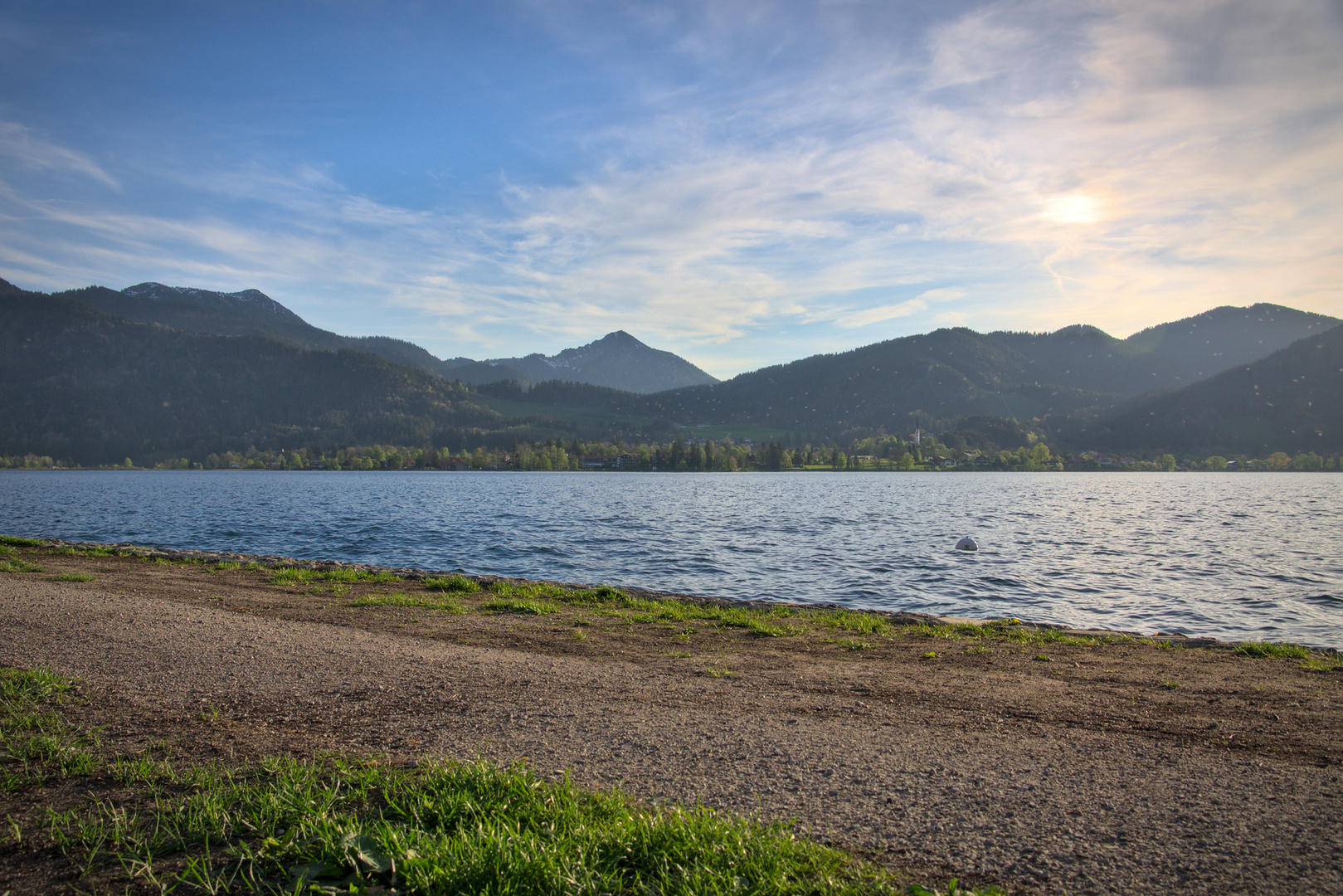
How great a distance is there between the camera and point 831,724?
7734mm

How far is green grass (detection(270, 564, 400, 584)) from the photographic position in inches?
802

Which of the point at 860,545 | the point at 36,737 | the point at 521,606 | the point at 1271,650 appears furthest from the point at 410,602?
the point at 860,545

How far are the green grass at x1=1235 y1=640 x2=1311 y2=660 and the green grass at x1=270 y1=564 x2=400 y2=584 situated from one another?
2348 cm

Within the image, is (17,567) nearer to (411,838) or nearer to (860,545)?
(411,838)

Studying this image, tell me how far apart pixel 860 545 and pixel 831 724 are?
104ft

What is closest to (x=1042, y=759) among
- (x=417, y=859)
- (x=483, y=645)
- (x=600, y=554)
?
(x=417, y=859)

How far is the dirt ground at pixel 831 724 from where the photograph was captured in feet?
16.1

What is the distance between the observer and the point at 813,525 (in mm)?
48594

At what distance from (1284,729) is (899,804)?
6.11 meters

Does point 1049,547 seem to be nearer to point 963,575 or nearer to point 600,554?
point 963,575

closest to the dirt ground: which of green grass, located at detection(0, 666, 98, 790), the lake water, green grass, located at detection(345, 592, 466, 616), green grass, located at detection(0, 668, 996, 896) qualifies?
green grass, located at detection(0, 666, 98, 790)

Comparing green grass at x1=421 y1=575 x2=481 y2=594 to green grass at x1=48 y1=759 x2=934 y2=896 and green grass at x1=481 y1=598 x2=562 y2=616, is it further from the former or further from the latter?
green grass at x1=48 y1=759 x2=934 y2=896

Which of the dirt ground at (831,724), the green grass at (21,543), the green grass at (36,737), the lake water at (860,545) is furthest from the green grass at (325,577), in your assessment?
the green grass at (21,543)

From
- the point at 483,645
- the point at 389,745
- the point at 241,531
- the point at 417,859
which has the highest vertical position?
the point at 417,859
